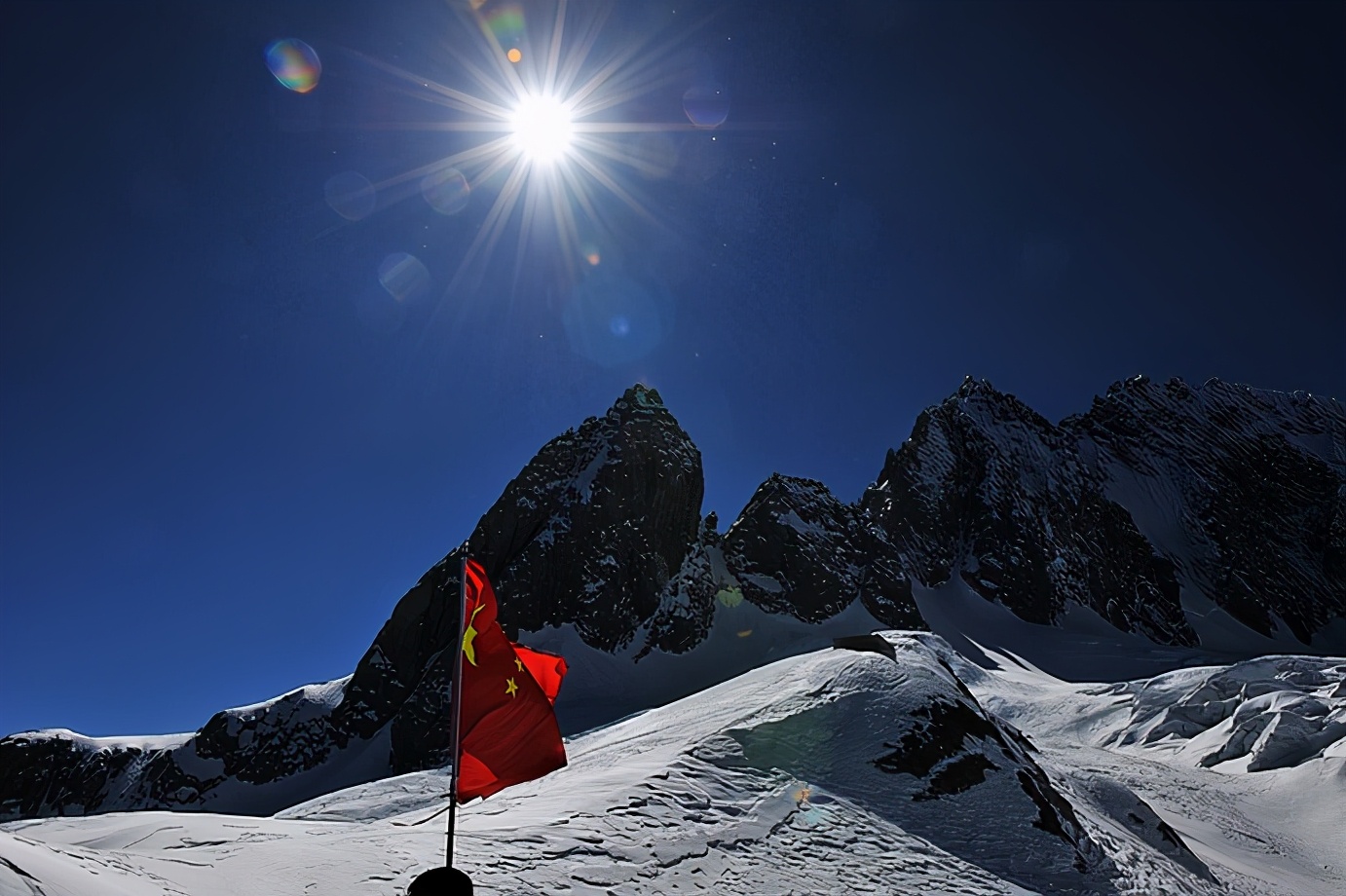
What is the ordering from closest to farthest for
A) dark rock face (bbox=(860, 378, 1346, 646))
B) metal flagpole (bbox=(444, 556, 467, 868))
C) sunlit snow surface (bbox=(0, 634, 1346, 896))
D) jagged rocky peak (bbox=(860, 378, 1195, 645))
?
1. metal flagpole (bbox=(444, 556, 467, 868))
2. sunlit snow surface (bbox=(0, 634, 1346, 896))
3. jagged rocky peak (bbox=(860, 378, 1195, 645))
4. dark rock face (bbox=(860, 378, 1346, 646))

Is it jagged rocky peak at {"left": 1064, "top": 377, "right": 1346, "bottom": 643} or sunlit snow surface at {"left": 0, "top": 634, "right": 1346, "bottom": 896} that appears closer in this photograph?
sunlit snow surface at {"left": 0, "top": 634, "right": 1346, "bottom": 896}

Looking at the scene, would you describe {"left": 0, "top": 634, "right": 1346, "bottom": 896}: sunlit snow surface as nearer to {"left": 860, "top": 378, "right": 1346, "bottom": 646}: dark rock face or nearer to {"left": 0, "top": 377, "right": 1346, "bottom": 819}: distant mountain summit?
{"left": 0, "top": 377, "right": 1346, "bottom": 819}: distant mountain summit

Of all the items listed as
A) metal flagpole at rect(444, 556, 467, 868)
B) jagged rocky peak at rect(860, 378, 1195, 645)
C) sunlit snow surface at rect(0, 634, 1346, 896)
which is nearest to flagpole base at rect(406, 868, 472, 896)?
metal flagpole at rect(444, 556, 467, 868)

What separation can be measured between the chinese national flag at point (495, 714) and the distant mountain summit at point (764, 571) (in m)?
68.0

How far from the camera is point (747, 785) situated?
14500mm

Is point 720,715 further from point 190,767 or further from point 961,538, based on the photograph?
point 961,538

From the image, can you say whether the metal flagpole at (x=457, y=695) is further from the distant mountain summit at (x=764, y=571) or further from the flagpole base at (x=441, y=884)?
the distant mountain summit at (x=764, y=571)

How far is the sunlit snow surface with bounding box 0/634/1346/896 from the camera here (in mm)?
9266

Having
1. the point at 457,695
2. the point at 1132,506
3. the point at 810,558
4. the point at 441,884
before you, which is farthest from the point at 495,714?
the point at 1132,506

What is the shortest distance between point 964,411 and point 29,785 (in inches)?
6976

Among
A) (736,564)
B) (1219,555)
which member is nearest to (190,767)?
(736,564)

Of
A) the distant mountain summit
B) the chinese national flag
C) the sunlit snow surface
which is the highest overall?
the distant mountain summit

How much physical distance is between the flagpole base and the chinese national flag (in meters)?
2.90

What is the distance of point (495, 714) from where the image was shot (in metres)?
7.54
